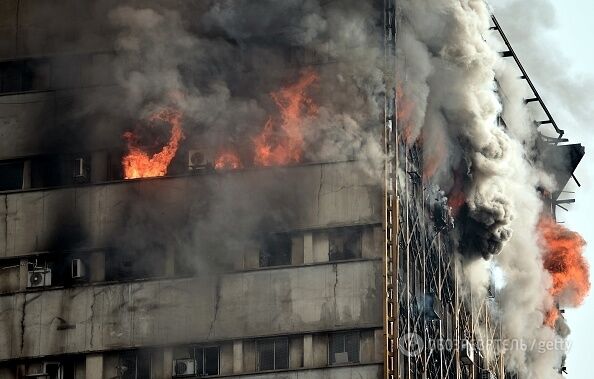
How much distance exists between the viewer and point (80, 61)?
241 feet

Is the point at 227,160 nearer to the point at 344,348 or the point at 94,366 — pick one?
the point at 344,348

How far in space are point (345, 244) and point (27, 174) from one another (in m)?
14.0

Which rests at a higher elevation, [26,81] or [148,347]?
[26,81]

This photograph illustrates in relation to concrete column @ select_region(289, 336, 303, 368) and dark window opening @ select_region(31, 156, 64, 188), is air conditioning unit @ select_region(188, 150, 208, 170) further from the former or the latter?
concrete column @ select_region(289, 336, 303, 368)

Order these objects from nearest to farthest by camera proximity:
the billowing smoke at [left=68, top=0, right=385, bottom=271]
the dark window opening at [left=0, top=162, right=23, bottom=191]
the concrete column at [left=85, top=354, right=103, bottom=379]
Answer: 1. the billowing smoke at [left=68, top=0, right=385, bottom=271]
2. the concrete column at [left=85, top=354, right=103, bottom=379]
3. the dark window opening at [left=0, top=162, right=23, bottom=191]

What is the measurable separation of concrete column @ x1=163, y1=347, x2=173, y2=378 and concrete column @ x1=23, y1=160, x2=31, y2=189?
9.35 meters

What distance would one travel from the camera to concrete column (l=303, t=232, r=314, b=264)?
226ft

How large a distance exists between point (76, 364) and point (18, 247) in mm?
5574

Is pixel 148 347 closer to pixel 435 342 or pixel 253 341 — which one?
pixel 253 341

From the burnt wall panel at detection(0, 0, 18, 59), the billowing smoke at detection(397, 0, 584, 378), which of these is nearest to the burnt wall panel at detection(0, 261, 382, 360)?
the billowing smoke at detection(397, 0, 584, 378)

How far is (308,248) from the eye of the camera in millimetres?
69062

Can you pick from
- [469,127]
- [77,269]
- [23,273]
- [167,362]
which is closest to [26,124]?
[23,273]

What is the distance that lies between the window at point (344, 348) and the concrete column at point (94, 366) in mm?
9433

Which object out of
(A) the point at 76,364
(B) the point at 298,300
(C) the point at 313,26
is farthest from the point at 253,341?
(C) the point at 313,26
